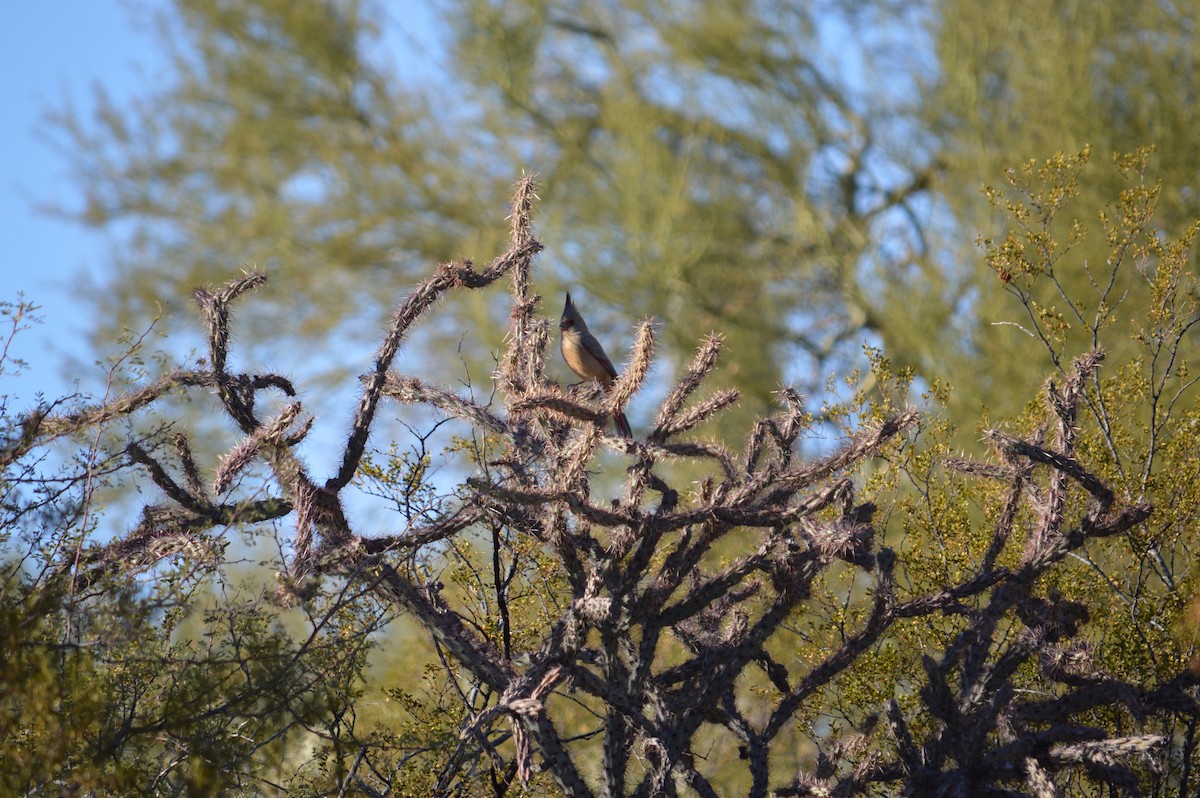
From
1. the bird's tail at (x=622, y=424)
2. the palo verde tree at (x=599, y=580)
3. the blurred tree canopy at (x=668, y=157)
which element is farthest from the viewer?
the blurred tree canopy at (x=668, y=157)

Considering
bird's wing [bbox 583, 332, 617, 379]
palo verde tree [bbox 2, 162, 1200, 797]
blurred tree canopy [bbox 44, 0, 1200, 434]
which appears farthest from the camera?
blurred tree canopy [bbox 44, 0, 1200, 434]

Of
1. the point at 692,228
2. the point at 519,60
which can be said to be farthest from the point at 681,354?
the point at 519,60

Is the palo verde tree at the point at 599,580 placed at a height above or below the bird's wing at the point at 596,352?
below

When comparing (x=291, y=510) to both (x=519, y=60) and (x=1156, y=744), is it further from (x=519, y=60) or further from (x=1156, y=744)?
(x=519, y=60)

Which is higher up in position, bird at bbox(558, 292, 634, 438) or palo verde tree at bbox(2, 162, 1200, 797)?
bird at bbox(558, 292, 634, 438)

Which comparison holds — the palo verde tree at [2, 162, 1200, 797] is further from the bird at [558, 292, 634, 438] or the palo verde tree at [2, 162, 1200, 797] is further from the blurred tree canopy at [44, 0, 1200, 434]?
the blurred tree canopy at [44, 0, 1200, 434]

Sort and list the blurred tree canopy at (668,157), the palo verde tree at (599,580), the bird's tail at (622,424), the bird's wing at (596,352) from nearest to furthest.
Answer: the palo verde tree at (599,580) < the bird's tail at (622,424) < the bird's wing at (596,352) < the blurred tree canopy at (668,157)

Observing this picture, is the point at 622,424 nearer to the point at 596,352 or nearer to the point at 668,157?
the point at 596,352

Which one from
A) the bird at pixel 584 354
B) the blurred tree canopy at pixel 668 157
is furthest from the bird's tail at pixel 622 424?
the blurred tree canopy at pixel 668 157

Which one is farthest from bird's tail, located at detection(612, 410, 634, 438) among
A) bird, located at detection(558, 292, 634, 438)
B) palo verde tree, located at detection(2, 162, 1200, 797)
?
bird, located at detection(558, 292, 634, 438)

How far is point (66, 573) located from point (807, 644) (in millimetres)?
3239

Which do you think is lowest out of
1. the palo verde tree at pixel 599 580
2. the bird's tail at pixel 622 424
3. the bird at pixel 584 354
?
the palo verde tree at pixel 599 580

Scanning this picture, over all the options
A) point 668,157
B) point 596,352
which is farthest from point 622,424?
point 668,157

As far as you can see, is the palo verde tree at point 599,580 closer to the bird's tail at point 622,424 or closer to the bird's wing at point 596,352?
the bird's tail at point 622,424
